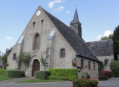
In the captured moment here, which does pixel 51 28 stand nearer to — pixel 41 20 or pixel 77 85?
pixel 41 20

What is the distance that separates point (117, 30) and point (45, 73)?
26.3 metres

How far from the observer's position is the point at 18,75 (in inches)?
1009

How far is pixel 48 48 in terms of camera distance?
83.8 ft

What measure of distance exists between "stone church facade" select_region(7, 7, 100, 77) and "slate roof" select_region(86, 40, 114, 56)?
19.8ft

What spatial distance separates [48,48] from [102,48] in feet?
62.2

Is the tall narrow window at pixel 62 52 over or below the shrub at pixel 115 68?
over

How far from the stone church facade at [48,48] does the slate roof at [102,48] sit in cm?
603

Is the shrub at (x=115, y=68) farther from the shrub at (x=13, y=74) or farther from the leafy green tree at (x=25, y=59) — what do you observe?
the shrub at (x=13, y=74)

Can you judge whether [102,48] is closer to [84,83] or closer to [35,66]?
[35,66]

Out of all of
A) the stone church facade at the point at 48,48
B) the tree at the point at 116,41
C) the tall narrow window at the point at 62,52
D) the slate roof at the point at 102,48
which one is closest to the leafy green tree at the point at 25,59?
the stone church facade at the point at 48,48

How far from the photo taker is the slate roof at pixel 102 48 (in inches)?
1490

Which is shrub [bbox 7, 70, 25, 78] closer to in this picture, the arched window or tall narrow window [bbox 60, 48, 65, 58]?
the arched window

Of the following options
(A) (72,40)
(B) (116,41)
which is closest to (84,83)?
(A) (72,40)

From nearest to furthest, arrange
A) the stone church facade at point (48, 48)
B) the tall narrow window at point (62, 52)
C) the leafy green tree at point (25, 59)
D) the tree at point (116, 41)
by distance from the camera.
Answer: the stone church facade at point (48, 48) → the tall narrow window at point (62, 52) → the leafy green tree at point (25, 59) → the tree at point (116, 41)
